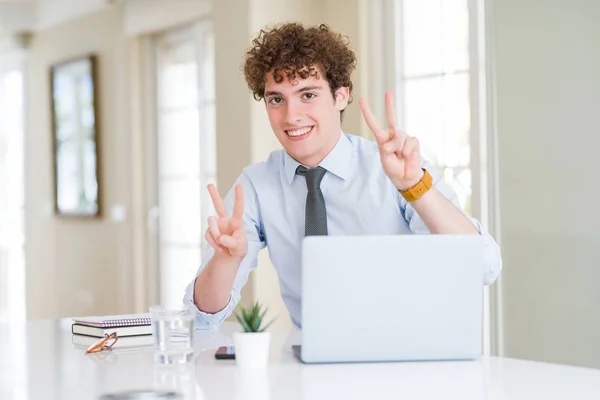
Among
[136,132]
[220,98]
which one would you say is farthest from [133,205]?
[220,98]

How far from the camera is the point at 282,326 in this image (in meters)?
4.65

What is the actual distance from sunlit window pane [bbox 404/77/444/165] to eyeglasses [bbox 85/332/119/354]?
2.44 meters

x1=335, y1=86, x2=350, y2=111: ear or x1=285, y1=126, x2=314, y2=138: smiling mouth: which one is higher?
x1=335, y1=86, x2=350, y2=111: ear

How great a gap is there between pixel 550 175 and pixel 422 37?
44.4 inches

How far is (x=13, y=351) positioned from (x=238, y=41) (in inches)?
111

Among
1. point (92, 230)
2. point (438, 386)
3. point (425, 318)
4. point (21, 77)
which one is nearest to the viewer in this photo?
point (438, 386)

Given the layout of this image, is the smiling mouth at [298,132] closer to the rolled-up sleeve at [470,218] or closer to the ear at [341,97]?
the ear at [341,97]

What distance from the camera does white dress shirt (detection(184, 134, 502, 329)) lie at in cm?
251

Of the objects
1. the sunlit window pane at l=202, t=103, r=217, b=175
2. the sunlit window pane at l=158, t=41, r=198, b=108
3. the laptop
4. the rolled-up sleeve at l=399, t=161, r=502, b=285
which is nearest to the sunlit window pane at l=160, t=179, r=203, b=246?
the sunlit window pane at l=202, t=103, r=217, b=175

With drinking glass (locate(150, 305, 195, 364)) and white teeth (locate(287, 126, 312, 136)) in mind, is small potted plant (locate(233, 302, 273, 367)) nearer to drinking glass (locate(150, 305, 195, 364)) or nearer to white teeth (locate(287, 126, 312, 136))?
drinking glass (locate(150, 305, 195, 364))

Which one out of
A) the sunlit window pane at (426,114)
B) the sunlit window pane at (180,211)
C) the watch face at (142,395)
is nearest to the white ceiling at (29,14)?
the sunlit window pane at (180,211)

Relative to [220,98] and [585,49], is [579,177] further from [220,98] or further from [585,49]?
[220,98]

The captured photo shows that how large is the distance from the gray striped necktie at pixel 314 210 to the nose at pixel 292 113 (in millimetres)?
153

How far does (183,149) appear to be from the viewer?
19.0ft
